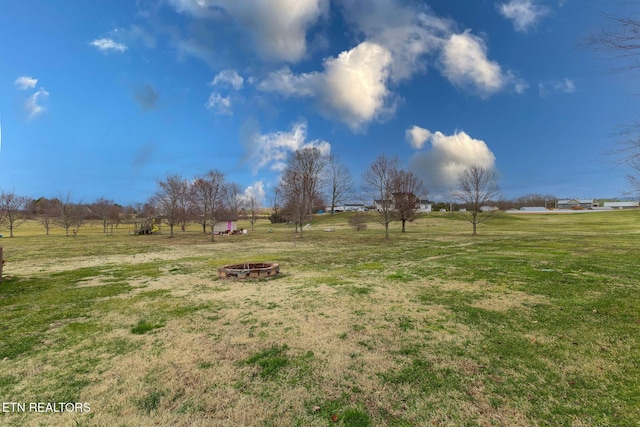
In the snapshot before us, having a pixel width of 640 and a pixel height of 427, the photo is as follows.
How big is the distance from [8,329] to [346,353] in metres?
6.43

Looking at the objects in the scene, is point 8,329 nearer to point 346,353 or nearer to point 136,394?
point 136,394

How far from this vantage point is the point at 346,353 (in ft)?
14.8

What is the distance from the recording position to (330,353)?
4.51m

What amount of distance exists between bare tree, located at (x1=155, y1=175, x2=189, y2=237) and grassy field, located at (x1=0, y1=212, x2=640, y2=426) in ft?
89.8

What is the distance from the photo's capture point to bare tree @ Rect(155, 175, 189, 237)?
3516 cm

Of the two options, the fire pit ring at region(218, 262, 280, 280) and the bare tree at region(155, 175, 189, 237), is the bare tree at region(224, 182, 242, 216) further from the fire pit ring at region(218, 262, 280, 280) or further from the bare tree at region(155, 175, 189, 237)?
the fire pit ring at region(218, 262, 280, 280)

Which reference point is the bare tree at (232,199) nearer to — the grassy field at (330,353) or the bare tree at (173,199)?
the bare tree at (173,199)

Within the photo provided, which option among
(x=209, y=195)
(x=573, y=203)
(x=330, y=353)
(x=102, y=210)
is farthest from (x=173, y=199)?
(x=573, y=203)

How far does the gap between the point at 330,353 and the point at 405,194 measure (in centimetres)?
2859

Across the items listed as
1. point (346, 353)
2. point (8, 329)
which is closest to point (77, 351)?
point (8, 329)

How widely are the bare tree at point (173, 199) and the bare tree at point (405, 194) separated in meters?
25.1

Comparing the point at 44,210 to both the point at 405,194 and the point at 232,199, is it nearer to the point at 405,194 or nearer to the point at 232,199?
the point at 232,199

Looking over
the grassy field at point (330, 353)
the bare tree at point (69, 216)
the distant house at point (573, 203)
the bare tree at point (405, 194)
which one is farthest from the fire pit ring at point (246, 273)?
the distant house at point (573, 203)

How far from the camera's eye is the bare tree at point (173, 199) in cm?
3516
